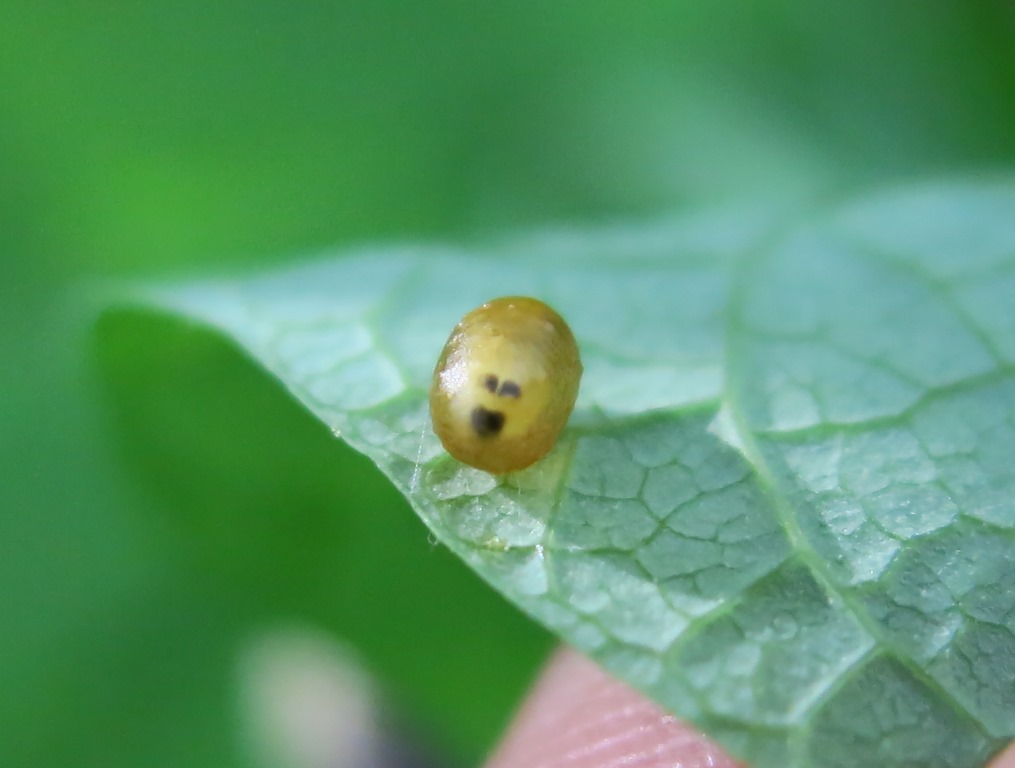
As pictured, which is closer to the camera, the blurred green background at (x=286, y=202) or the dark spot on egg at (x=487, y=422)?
the dark spot on egg at (x=487, y=422)

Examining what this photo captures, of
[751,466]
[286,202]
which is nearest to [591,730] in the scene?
[751,466]

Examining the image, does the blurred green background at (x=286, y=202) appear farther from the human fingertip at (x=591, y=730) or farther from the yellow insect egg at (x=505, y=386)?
the yellow insect egg at (x=505, y=386)

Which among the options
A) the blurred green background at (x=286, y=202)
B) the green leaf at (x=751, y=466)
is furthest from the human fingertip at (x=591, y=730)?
the blurred green background at (x=286, y=202)

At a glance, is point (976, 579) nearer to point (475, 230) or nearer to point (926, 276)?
point (926, 276)

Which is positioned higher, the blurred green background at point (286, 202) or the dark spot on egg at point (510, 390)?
the dark spot on egg at point (510, 390)

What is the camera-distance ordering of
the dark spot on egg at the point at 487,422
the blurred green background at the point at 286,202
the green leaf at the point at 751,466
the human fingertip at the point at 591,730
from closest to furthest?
the green leaf at the point at 751,466
the dark spot on egg at the point at 487,422
the human fingertip at the point at 591,730
the blurred green background at the point at 286,202

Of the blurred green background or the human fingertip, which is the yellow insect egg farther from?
the blurred green background
